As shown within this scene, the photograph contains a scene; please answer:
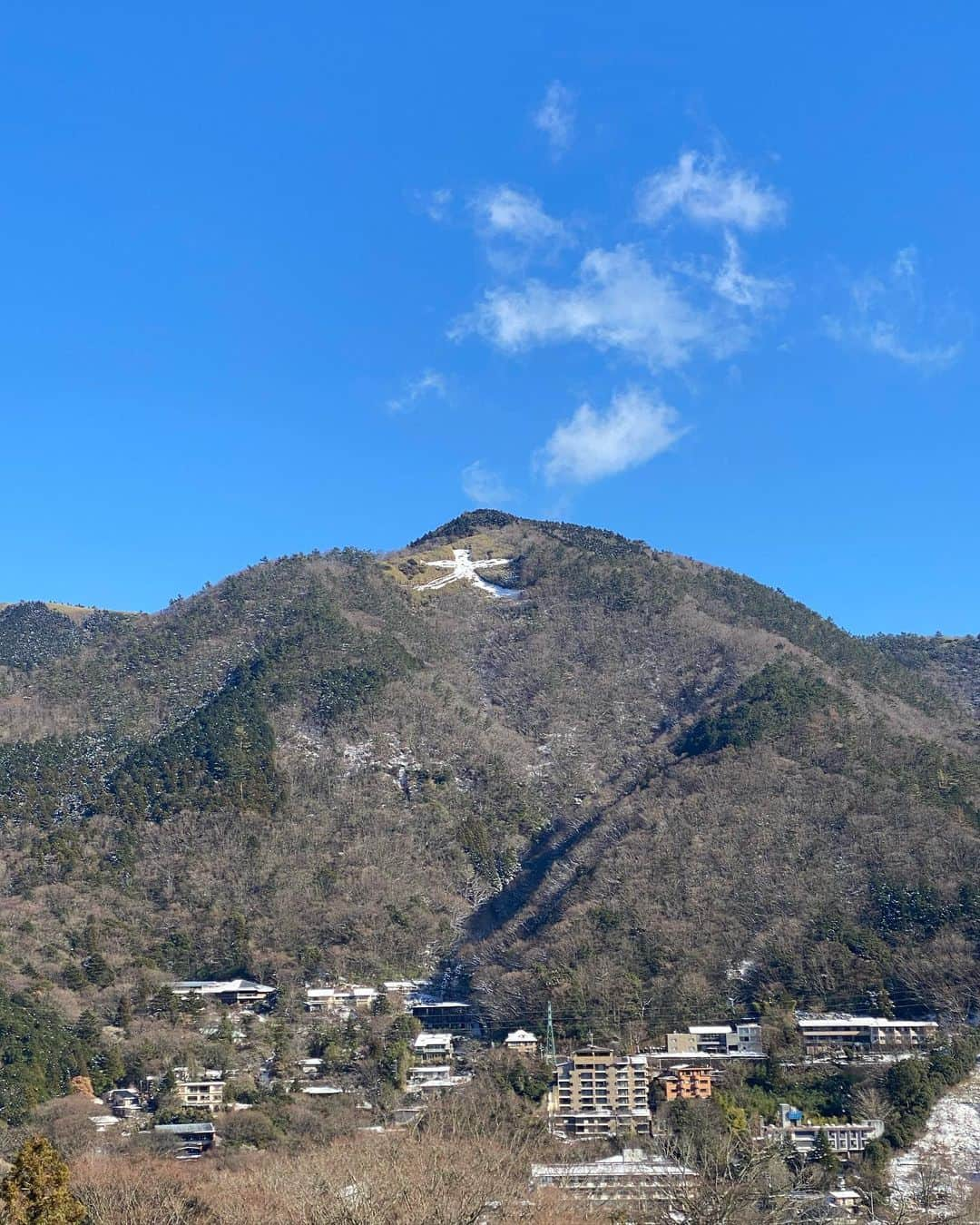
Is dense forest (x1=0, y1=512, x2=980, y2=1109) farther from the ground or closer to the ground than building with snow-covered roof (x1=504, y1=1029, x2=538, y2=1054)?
farther from the ground

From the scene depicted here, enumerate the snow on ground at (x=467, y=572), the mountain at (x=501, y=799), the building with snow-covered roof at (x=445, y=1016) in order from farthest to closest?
the snow on ground at (x=467, y=572) → the building with snow-covered roof at (x=445, y=1016) → the mountain at (x=501, y=799)

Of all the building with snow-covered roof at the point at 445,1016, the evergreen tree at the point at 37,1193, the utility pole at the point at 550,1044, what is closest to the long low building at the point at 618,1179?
the evergreen tree at the point at 37,1193

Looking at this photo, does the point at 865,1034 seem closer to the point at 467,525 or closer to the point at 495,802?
the point at 495,802

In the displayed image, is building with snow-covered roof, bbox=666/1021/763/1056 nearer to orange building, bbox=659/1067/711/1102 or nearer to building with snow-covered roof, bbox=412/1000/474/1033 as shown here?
orange building, bbox=659/1067/711/1102

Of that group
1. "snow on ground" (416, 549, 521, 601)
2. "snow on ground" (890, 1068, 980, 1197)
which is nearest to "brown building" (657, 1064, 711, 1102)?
"snow on ground" (890, 1068, 980, 1197)

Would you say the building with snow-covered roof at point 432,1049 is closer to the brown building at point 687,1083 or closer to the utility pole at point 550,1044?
the utility pole at point 550,1044

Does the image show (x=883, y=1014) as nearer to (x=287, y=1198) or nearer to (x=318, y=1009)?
(x=318, y=1009)
